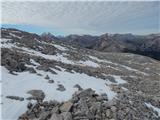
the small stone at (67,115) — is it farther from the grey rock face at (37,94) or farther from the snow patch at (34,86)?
the grey rock face at (37,94)

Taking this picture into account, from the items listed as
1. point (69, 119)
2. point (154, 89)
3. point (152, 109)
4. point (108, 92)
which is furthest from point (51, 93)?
point (154, 89)

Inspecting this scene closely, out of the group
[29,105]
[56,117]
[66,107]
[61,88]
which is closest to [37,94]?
[29,105]

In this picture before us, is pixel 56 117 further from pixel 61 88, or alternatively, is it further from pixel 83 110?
pixel 61 88

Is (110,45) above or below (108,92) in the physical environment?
below

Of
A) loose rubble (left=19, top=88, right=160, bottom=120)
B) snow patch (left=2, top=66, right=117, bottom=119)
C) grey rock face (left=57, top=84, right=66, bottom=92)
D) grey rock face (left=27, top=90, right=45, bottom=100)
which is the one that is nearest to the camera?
loose rubble (left=19, top=88, right=160, bottom=120)

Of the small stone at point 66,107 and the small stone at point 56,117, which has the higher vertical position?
the small stone at point 66,107

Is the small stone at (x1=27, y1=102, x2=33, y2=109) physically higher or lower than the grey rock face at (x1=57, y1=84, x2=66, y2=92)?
higher

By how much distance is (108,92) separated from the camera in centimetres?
2353

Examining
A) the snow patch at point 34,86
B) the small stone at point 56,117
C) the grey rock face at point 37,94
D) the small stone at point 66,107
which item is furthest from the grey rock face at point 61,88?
the small stone at point 56,117

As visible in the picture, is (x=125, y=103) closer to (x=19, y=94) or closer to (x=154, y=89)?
(x=19, y=94)

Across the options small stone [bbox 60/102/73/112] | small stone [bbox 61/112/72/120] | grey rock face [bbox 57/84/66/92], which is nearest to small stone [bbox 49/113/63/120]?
small stone [bbox 61/112/72/120]

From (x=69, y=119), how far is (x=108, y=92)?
7.89 metres

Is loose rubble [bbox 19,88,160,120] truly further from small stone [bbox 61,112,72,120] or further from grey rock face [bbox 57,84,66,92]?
grey rock face [bbox 57,84,66,92]

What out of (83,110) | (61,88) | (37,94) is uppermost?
(37,94)
